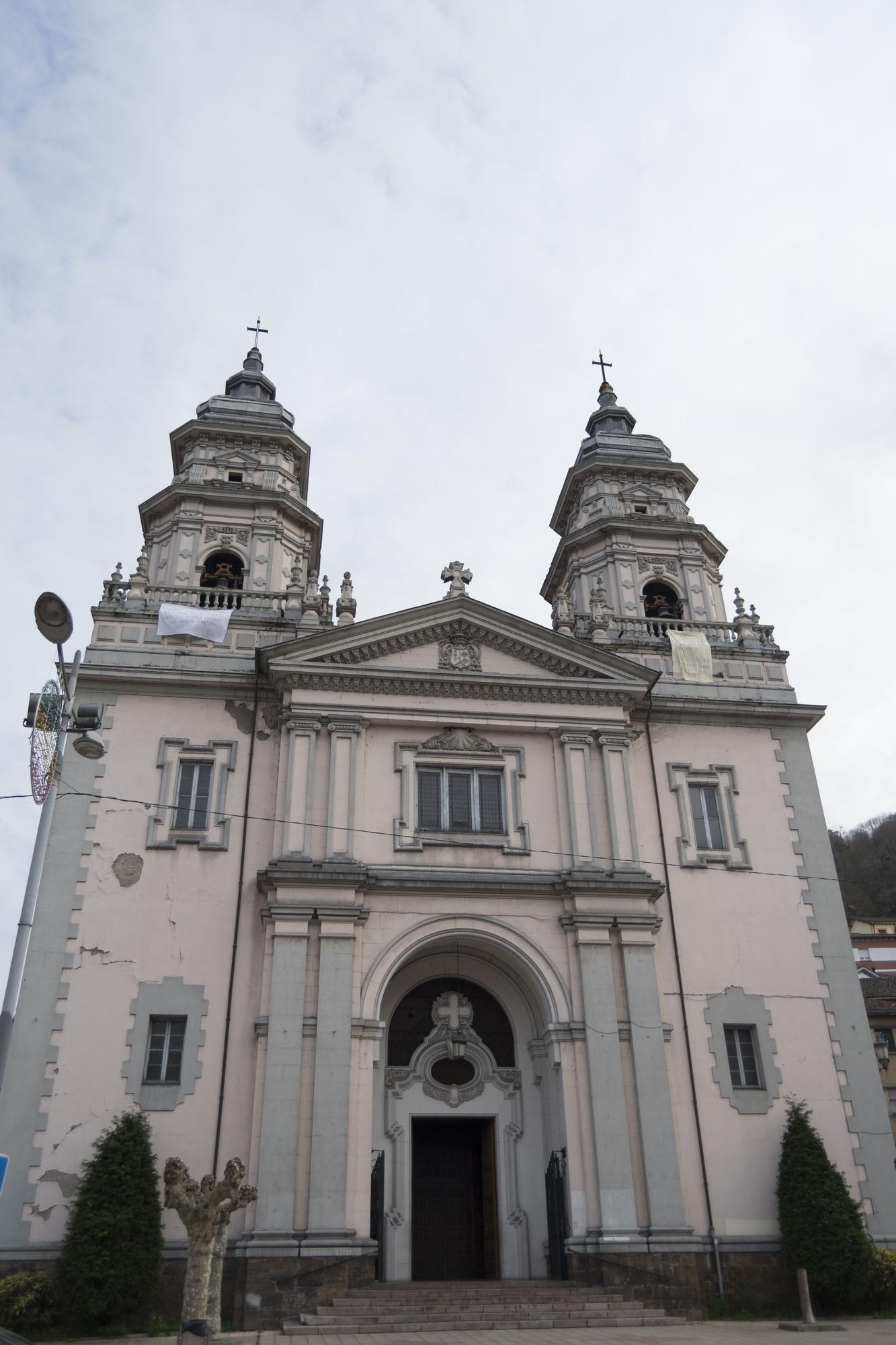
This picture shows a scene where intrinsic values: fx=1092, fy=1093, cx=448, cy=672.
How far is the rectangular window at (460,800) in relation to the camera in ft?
82.3

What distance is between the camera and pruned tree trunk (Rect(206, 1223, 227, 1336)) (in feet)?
53.7

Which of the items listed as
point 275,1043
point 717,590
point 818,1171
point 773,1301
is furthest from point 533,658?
point 773,1301

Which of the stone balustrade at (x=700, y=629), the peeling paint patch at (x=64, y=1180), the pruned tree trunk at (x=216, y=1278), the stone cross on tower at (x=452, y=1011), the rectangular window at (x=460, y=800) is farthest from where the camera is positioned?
the stone balustrade at (x=700, y=629)

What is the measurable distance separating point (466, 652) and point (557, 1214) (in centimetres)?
1255

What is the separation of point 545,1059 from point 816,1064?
5.96m

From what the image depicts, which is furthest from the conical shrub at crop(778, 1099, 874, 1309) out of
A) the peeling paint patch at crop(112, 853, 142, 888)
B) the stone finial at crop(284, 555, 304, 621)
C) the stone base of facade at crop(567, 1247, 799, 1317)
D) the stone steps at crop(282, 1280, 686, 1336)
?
the stone finial at crop(284, 555, 304, 621)

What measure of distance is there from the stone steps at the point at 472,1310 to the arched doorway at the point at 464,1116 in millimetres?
2521

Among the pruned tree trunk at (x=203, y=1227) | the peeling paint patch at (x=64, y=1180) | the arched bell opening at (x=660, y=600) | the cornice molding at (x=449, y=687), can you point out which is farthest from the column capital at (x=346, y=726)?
the arched bell opening at (x=660, y=600)

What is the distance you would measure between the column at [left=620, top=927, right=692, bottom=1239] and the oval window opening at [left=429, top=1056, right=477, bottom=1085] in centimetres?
390

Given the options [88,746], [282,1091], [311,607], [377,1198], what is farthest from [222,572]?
[377,1198]

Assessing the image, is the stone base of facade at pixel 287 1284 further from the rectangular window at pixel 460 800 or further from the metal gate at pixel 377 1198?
A: the rectangular window at pixel 460 800

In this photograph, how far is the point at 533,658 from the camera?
88.8 feet

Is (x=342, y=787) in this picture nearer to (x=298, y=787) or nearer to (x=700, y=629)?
(x=298, y=787)

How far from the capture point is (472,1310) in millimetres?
19062
